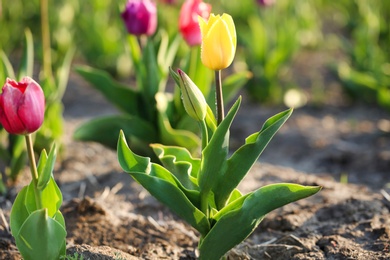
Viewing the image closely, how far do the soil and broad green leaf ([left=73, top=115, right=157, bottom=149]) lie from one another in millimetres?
220

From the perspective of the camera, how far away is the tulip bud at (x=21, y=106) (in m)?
1.90

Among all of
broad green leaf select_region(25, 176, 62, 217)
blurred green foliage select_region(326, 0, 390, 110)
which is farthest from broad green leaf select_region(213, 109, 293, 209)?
blurred green foliage select_region(326, 0, 390, 110)

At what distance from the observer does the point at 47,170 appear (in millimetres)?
1979

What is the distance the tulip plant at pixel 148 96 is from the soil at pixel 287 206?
25 centimetres

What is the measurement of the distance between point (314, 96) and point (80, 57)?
1.90 metres

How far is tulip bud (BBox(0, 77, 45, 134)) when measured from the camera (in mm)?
1896

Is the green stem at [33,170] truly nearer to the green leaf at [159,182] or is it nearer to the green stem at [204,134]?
the green leaf at [159,182]

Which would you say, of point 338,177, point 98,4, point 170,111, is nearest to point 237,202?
point 170,111

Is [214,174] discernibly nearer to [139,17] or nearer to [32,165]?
[32,165]

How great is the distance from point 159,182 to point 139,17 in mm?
1180

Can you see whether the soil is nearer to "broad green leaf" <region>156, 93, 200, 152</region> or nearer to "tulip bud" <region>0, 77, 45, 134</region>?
"broad green leaf" <region>156, 93, 200, 152</region>

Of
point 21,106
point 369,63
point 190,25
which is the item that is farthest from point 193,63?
point 369,63

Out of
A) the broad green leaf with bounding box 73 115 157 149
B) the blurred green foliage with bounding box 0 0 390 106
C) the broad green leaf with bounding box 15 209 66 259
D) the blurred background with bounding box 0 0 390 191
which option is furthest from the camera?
the blurred green foliage with bounding box 0 0 390 106

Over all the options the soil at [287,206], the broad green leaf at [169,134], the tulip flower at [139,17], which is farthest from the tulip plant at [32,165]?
the tulip flower at [139,17]
